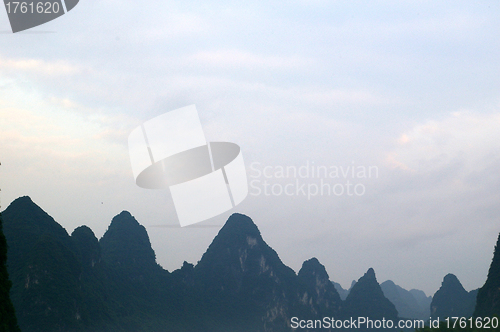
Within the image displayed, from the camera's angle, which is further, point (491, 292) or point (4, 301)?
point (491, 292)

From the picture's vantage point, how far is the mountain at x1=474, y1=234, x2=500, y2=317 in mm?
66562

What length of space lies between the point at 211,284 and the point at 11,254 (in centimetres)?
5846

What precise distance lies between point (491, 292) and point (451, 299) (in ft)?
278

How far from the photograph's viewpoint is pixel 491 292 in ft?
227

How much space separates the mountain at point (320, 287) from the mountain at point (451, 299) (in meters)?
32.0

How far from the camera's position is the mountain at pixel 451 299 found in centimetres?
14025

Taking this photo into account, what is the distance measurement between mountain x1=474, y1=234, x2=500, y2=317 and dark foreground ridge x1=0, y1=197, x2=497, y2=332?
984mm

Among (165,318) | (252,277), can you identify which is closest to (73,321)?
(165,318)

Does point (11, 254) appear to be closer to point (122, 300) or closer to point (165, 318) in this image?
point (122, 300)

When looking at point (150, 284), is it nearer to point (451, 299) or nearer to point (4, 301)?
point (4, 301)

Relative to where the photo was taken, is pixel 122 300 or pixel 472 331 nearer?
pixel 472 331

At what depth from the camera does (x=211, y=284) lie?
120 m

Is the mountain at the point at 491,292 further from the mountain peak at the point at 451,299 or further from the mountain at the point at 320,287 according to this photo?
the mountain peak at the point at 451,299

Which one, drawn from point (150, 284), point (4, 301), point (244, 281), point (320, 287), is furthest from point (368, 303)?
point (4, 301)
